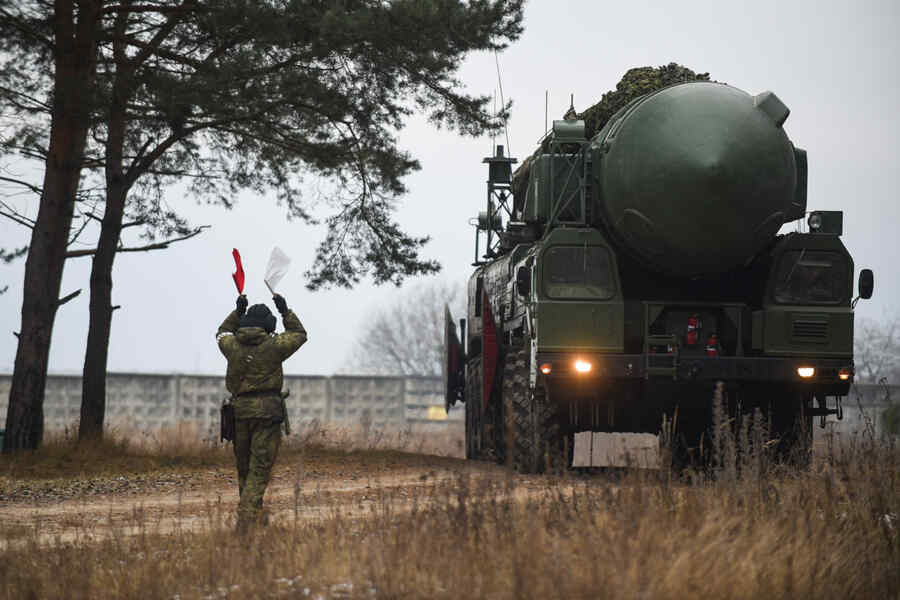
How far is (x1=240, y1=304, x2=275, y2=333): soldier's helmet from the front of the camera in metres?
10.2

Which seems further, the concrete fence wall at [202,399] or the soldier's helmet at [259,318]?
the concrete fence wall at [202,399]

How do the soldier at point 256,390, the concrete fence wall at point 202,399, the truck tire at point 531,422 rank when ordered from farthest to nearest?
the concrete fence wall at point 202,399 < the truck tire at point 531,422 < the soldier at point 256,390

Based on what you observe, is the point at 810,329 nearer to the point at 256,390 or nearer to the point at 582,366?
the point at 582,366

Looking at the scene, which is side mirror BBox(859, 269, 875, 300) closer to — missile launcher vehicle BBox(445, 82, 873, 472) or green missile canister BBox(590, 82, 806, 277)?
missile launcher vehicle BBox(445, 82, 873, 472)

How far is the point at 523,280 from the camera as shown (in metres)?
13.7

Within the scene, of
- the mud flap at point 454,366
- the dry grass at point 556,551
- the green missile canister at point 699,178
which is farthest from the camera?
the mud flap at point 454,366

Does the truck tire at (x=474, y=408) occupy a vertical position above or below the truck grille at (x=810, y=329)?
below

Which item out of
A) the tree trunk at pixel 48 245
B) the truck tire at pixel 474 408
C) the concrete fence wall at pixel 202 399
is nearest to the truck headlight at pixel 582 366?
the truck tire at pixel 474 408

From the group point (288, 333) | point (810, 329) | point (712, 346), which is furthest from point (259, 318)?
point (810, 329)

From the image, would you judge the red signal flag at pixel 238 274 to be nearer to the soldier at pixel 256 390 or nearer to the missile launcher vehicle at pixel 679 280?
the soldier at pixel 256 390

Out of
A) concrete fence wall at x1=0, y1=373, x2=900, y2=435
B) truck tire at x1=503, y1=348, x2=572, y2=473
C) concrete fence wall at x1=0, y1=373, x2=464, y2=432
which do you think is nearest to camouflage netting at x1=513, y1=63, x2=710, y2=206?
truck tire at x1=503, y1=348, x2=572, y2=473

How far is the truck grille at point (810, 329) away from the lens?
1351 centimetres

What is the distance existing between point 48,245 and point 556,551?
43.4 feet

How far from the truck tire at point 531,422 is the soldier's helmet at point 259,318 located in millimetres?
4006
